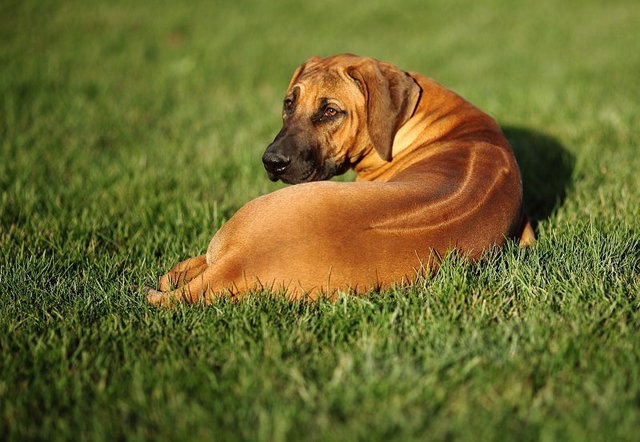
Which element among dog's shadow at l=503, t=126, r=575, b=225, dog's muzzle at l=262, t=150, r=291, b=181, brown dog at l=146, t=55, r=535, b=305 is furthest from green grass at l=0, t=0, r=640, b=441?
dog's muzzle at l=262, t=150, r=291, b=181

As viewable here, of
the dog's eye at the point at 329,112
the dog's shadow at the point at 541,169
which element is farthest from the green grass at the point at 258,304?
the dog's eye at the point at 329,112

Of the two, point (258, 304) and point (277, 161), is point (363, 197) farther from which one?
point (277, 161)

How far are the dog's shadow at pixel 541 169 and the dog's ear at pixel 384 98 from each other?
134 centimetres

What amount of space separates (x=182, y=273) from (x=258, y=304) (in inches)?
29.0

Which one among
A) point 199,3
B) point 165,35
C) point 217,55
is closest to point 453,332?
point 217,55

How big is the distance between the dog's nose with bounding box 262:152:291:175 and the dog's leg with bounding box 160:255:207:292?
2.55 feet

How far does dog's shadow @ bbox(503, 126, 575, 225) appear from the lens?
526 cm

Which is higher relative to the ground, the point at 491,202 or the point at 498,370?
the point at 491,202

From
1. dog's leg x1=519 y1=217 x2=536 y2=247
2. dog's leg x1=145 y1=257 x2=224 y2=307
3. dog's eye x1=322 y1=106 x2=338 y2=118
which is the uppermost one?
dog's eye x1=322 y1=106 x2=338 y2=118

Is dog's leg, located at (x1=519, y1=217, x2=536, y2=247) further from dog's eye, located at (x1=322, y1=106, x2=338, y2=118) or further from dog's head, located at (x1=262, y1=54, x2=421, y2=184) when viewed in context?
dog's eye, located at (x1=322, y1=106, x2=338, y2=118)

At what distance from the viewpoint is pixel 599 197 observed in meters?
5.08

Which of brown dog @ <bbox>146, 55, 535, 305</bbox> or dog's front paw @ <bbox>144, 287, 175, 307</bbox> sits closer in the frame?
brown dog @ <bbox>146, 55, 535, 305</bbox>

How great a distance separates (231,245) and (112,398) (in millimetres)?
1020

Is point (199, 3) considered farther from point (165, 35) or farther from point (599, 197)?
point (599, 197)
